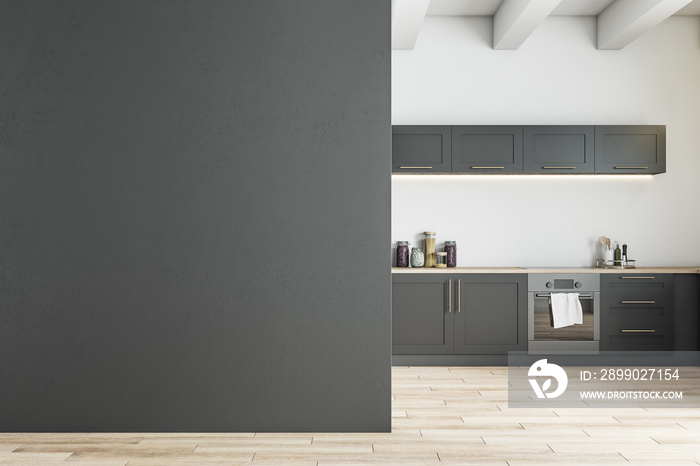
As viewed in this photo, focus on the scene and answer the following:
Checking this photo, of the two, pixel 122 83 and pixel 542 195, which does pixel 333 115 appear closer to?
pixel 122 83

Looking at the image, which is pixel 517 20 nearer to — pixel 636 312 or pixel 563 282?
pixel 563 282

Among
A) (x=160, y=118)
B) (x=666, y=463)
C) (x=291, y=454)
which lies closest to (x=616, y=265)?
(x=666, y=463)

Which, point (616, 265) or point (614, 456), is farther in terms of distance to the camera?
point (616, 265)

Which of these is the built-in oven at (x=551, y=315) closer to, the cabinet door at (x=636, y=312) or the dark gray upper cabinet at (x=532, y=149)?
the cabinet door at (x=636, y=312)

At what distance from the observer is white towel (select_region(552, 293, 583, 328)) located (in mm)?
5199

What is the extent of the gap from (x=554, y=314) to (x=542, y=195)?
4.31ft

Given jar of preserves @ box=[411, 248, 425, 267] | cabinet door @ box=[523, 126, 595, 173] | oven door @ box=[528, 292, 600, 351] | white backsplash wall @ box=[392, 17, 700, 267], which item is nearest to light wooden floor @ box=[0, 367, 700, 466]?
oven door @ box=[528, 292, 600, 351]

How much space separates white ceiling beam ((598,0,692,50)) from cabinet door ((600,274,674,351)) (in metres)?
2.31

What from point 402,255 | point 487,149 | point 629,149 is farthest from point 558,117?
point 402,255

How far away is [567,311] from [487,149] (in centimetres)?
171

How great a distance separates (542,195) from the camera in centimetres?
584

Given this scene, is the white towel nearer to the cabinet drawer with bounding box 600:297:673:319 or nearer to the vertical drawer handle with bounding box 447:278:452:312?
the cabinet drawer with bounding box 600:297:673:319

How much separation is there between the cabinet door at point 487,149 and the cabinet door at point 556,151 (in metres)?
0.09

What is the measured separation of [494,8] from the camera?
18.4ft
